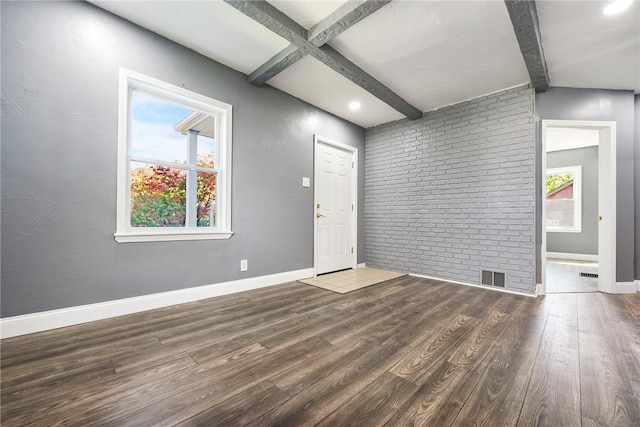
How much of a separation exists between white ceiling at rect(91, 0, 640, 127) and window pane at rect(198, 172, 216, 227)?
4.37 feet

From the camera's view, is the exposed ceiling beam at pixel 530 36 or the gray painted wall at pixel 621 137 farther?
the gray painted wall at pixel 621 137

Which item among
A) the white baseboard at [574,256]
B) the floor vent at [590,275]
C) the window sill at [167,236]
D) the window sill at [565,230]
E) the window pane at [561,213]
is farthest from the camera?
the window pane at [561,213]

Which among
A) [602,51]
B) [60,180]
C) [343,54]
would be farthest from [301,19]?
[602,51]

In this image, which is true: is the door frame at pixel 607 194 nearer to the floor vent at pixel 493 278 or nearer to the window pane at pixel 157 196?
the floor vent at pixel 493 278

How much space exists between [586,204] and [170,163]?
28.0 ft

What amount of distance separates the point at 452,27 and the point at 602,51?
66.5 inches

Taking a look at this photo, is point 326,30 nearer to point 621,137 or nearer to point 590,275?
point 621,137

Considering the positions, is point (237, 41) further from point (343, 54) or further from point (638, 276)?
point (638, 276)

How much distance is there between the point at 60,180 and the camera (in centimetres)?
197

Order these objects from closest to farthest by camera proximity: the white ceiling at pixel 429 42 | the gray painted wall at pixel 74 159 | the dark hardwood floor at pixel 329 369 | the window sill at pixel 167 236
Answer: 1. the dark hardwood floor at pixel 329 369
2. the gray painted wall at pixel 74 159
3. the white ceiling at pixel 429 42
4. the window sill at pixel 167 236

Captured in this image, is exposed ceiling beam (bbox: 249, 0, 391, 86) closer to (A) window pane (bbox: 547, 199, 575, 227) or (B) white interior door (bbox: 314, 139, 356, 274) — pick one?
(B) white interior door (bbox: 314, 139, 356, 274)

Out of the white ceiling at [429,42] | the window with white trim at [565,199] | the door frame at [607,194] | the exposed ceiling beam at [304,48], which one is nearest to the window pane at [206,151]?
the white ceiling at [429,42]

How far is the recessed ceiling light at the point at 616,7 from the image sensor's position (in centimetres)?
195

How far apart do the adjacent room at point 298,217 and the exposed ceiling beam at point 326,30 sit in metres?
0.02
